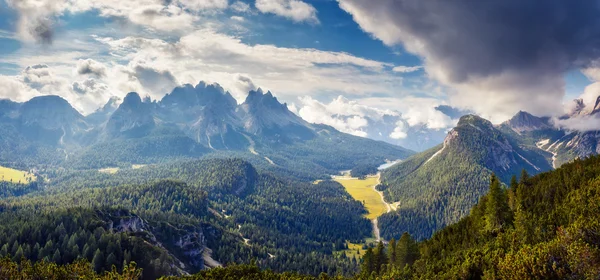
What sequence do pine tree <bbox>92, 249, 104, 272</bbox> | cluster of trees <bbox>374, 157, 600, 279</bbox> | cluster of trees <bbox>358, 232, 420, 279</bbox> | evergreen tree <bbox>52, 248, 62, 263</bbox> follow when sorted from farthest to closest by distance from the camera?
pine tree <bbox>92, 249, 104, 272</bbox>, evergreen tree <bbox>52, 248, 62, 263</bbox>, cluster of trees <bbox>358, 232, 420, 279</bbox>, cluster of trees <bbox>374, 157, 600, 279</bbox>

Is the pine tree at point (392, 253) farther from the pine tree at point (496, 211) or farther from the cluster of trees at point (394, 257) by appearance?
the pine tree at point (496, 211)

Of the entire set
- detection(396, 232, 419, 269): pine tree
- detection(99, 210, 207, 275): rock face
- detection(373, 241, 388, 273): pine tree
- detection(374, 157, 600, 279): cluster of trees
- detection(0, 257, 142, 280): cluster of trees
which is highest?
detection(374, 157, 600, 279): cluster of trees

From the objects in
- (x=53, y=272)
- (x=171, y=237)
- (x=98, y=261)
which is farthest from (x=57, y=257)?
(x=53, y=272)

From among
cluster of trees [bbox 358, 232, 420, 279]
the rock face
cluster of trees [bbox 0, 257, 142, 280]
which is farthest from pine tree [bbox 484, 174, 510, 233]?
the rock face

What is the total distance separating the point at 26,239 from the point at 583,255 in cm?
17005

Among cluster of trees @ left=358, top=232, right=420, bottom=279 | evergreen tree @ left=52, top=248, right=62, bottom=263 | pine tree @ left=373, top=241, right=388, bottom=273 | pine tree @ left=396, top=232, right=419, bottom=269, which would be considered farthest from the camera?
evergreen tree @ left=52, top=248, right=62, bottom=263

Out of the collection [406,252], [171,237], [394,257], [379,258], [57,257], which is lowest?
[171,237]

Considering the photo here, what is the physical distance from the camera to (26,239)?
135m

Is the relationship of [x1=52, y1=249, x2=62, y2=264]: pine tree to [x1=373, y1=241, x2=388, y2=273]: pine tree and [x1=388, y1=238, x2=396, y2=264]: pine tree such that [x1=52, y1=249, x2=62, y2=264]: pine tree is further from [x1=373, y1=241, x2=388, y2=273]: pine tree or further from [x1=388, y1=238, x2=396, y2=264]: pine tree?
[x1=388, y1=238, x2=396, y2=264]: pine tree

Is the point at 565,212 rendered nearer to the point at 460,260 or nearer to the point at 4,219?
the point at 460,260

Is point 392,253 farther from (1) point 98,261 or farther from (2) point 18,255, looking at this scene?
(2) point 18,255

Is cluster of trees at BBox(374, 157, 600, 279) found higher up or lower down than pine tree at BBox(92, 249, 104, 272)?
higher up

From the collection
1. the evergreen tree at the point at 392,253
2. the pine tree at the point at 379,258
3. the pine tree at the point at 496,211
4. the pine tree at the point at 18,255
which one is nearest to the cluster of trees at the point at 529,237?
the pine tree at the point at 496,211

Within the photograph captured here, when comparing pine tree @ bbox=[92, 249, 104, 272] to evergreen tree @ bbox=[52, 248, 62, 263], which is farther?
pine tree @ bbox=[92, 249, 104, 272]
